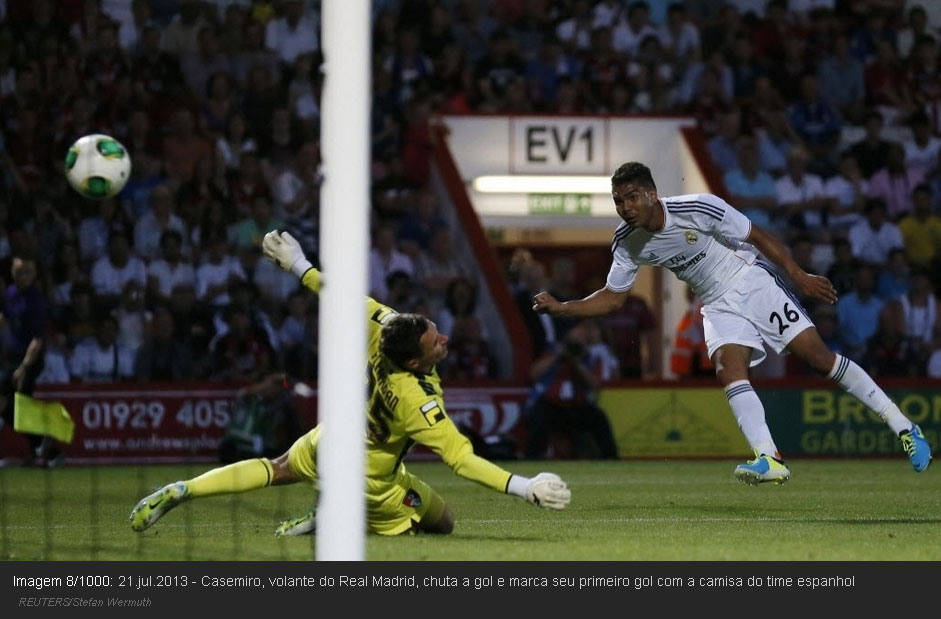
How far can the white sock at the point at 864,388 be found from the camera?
357 inches

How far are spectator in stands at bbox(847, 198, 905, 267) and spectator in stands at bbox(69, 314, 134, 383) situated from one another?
7772 millimetres

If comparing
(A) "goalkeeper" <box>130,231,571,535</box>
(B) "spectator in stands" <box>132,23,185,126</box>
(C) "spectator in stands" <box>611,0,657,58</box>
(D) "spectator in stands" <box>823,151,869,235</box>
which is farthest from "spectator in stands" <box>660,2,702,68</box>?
(A) "goalkeeper" <box>130,231,571,535</box>

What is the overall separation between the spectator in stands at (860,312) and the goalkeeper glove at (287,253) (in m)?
9.85

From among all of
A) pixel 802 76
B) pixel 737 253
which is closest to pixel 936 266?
pixel 802 76

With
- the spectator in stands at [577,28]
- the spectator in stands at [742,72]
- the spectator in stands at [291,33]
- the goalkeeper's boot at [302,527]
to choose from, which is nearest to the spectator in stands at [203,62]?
the spectator in stands at [291,33]

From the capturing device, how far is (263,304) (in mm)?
15500

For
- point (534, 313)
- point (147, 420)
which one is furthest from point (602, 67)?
point (147, 420)

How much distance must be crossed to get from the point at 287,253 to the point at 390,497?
50.5 inches

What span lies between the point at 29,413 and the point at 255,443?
96.8 inches

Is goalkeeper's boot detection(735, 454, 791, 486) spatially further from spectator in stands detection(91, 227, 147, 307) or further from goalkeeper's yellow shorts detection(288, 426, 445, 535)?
spectator in stands detection(91, 227, 147, 307)

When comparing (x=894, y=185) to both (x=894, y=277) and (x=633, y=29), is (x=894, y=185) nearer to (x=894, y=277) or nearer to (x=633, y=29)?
(x=894, y=277)

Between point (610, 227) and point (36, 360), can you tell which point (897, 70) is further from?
point (36, 360)

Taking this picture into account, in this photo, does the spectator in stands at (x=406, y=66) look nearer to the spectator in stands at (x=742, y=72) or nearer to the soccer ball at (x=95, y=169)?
the spectator in stands at (x=742, y=72)

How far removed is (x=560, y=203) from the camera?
18125 mm
